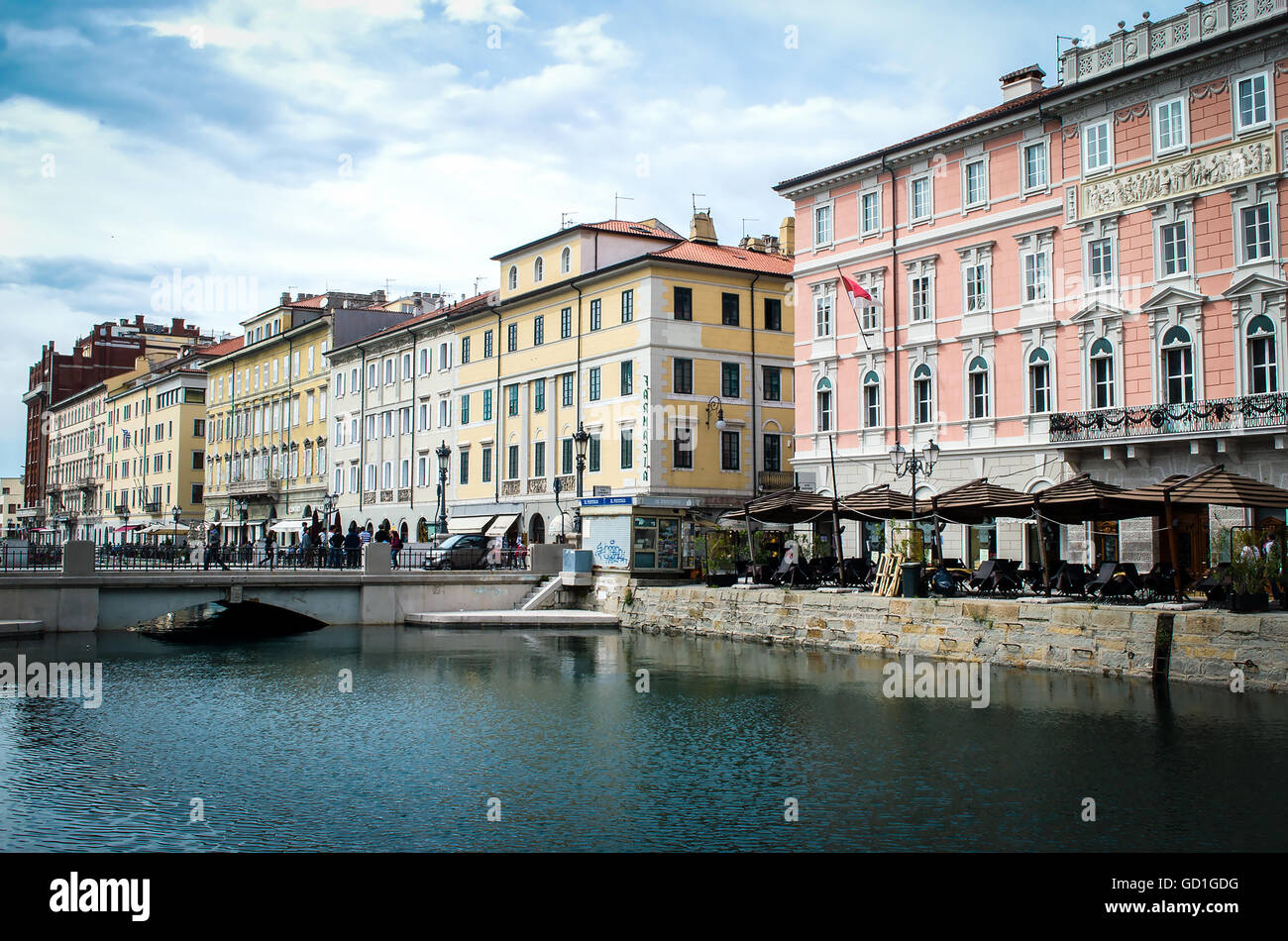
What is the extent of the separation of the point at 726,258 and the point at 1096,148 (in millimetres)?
20437

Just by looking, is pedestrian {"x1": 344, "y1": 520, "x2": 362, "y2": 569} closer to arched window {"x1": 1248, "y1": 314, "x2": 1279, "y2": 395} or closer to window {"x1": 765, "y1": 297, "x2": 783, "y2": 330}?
window {"x1": 765, "y1": 297, "x2": 783, "y2": 330}

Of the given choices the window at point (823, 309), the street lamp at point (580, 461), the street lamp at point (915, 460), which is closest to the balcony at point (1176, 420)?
the street lamp at point (915, 460)

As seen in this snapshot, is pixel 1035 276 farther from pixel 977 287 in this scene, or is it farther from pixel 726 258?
pixel 726 258

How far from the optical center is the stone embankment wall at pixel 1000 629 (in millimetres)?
21875

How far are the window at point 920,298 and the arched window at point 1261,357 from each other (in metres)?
10.8

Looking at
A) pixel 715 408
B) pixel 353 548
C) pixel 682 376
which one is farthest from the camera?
pixel 715 408

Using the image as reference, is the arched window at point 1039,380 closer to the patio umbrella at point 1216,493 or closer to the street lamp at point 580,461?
the patio umbrella at point 1216,493

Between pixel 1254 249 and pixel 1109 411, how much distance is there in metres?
5.39

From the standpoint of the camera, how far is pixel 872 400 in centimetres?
4084

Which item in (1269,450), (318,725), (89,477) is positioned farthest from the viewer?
(89,477)

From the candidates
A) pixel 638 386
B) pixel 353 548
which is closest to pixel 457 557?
pixel 353 548
